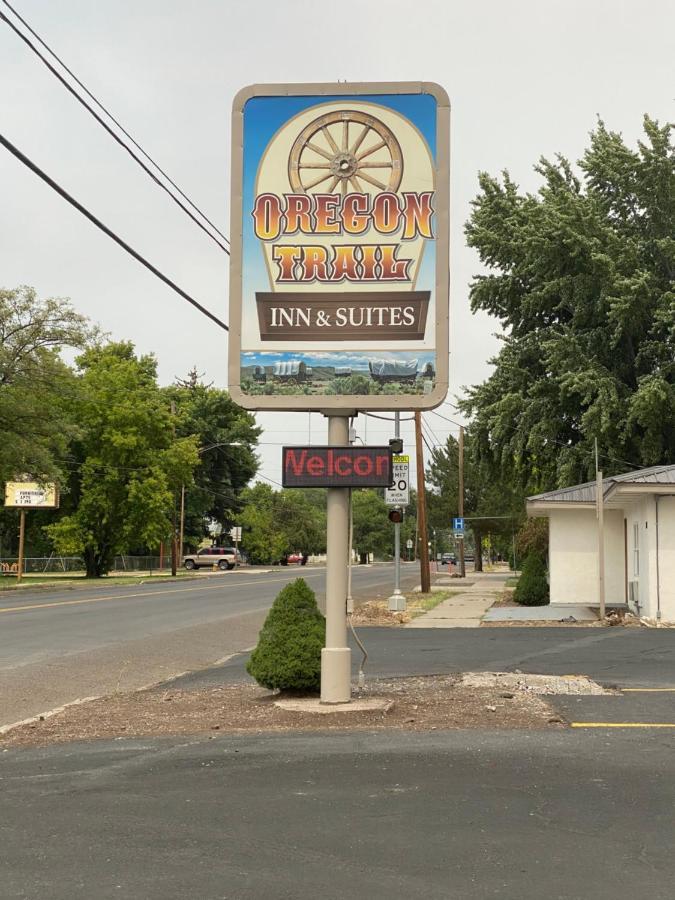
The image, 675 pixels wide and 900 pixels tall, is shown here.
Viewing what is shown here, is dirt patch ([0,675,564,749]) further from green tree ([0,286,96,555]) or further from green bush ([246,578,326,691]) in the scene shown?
green tree ([0,286,96,555])

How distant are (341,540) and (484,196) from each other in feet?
96.9

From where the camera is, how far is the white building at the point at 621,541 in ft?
73.0

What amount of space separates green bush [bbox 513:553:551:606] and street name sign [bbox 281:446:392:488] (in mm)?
20418

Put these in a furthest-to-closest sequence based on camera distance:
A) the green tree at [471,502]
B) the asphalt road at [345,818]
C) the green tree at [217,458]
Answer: the green tree at [217,458], the green tree at [471,502], the asphalt road at [345,818]

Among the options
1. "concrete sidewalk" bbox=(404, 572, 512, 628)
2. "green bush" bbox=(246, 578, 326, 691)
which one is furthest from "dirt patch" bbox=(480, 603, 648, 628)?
"green bush" bbox=(246, 578, 326, 691)

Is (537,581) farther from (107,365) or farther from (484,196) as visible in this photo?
(107,365)

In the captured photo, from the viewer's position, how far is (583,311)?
35.9 meters

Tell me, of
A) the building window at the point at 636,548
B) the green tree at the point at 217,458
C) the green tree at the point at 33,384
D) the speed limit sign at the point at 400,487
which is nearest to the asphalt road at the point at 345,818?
the building window at the point at 636,548

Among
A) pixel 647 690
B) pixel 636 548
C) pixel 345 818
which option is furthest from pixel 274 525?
pixel 345 818

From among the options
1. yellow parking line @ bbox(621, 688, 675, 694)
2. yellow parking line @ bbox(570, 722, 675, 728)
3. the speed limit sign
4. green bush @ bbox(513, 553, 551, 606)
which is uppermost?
the speed limit sign

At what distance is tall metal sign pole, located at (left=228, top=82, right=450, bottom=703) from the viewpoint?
1085 cm

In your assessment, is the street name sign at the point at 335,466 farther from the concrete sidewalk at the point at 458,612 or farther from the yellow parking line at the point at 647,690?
the concrete sidewalk at the point at 458,612

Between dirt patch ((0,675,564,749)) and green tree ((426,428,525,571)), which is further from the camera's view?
green tree ((426,428,525,571))

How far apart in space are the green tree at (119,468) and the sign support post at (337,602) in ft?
→ 153
